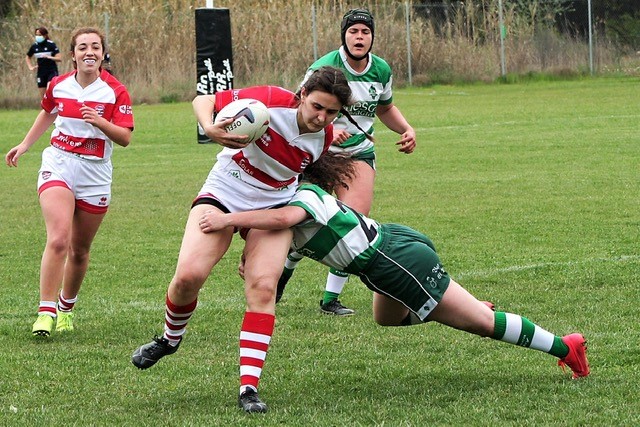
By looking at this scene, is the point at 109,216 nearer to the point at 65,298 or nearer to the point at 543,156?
the point at 65,298

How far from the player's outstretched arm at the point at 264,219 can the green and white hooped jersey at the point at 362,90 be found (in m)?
2.51

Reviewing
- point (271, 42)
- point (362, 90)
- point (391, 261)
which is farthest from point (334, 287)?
point (271, 42)

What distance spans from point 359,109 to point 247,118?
2680 mm

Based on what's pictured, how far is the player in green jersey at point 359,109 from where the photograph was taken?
7.76 metres

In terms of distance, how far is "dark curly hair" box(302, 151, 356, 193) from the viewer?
5898 mm

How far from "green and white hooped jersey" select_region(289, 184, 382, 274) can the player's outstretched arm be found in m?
0.07

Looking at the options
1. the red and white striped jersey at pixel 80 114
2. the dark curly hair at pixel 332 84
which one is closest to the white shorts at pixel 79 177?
the red and white striped jersey at pixel 80 114

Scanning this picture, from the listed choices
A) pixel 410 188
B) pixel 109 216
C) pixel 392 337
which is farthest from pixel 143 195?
pixel 392 337

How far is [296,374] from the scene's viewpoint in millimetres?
5977

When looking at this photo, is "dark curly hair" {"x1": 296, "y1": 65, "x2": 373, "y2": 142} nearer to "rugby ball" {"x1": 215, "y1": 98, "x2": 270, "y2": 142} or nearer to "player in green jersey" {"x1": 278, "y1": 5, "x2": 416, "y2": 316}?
"rugby ball" {"x1": 215, "y1": 98, "x2": 270, "y2": 142}

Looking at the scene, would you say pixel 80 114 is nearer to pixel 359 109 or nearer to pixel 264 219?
pixel 359 109

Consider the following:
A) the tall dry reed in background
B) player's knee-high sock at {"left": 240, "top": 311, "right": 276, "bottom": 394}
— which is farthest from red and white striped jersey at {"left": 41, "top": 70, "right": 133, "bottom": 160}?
the tall dry reed in background

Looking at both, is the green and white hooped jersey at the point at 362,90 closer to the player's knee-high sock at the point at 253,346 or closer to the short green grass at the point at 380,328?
the short green grass at the point at 380,328

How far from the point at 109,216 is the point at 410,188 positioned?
377 centimetres
